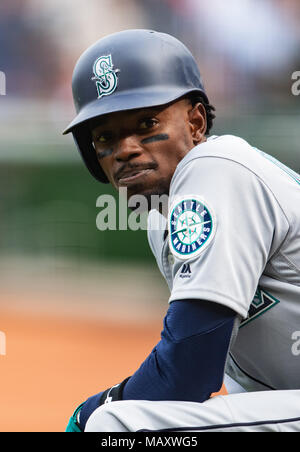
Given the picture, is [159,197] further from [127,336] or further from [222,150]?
[127,336]

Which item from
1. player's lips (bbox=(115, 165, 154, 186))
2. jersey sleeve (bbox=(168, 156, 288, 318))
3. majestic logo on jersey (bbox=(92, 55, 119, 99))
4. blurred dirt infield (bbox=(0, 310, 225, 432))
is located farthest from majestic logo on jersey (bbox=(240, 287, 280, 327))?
blurred dirt infield (bbox=(0, 310, 225, 432))

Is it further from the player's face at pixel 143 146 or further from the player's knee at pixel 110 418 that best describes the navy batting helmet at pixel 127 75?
the player's knee at pixel 110 418

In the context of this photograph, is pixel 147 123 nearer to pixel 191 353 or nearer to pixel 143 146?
pixel 143 146

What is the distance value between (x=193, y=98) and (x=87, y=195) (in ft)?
16.9

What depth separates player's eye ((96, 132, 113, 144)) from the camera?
205cm

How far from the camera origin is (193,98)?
2223 millimetres

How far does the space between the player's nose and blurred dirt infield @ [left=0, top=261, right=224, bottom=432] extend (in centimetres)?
293

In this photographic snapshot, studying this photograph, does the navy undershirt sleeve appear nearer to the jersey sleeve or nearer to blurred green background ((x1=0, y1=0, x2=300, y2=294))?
the jersey sleeve

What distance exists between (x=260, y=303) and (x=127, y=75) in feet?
2.66

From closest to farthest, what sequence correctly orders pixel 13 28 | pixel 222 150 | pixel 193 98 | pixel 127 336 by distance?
pixel 222 150
pixel 193 98
pixel 127 336
pixel 13 28

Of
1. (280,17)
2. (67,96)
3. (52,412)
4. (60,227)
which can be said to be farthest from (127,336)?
(280,17)

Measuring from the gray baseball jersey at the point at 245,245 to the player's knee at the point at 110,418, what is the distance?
0.95 ft

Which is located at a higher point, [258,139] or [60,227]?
[258,139]
